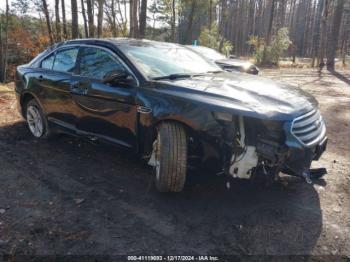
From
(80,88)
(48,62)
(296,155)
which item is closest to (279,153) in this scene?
(296,155)

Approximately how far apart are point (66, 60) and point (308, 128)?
3.57 meters

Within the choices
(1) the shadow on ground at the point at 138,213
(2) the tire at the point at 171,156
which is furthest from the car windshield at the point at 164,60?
(1) the shadow on ground at the point at 138,213

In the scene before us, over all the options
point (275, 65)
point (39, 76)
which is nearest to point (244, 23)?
point (275, 65)

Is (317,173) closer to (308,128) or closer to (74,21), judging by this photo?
(308,128)

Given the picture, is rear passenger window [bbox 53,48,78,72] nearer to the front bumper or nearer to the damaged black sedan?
the damaged black sedan

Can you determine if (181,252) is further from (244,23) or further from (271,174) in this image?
(244,23)

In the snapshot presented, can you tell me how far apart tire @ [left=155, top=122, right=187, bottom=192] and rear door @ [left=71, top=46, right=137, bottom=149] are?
23.7 inches

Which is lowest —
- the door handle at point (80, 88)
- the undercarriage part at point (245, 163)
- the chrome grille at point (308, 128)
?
the undercarriage part at point (245, 163)

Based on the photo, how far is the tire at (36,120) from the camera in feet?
A: 18.1

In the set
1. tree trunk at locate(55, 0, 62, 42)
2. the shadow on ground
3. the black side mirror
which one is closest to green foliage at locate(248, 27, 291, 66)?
tree trunk at locate(55, 0, 62, 42)

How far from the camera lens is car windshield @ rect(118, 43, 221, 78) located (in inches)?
162

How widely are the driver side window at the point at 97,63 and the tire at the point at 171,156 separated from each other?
3.81 feet

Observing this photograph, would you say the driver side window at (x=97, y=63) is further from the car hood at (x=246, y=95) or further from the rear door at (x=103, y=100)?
the car hood at (x=246, y=95)

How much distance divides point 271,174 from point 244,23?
5848 centimetres
